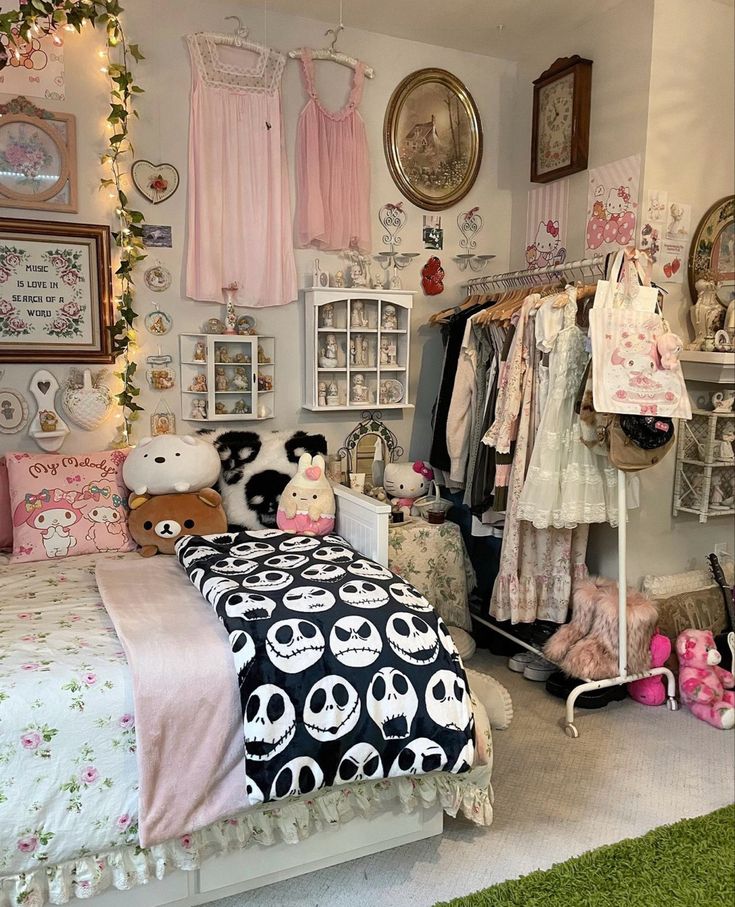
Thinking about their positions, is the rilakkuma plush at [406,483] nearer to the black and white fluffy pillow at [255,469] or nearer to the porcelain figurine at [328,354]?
the black and white fluffy pillow at [255,469]

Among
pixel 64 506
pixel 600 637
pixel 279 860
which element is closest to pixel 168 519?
pixel 64 506

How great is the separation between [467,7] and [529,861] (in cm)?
312

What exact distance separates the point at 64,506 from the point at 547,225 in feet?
7.95

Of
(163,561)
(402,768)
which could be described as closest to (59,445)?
(163,561)

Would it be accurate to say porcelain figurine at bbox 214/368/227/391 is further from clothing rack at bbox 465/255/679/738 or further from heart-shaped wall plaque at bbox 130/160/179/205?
clothing rack at bbox 465/255/679/738

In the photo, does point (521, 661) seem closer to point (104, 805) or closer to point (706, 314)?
point (706, 314)


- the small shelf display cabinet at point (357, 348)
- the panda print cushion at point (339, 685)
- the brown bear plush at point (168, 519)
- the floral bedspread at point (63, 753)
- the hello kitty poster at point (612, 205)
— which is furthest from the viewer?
the small shelf display cabinet at point (357, 348)

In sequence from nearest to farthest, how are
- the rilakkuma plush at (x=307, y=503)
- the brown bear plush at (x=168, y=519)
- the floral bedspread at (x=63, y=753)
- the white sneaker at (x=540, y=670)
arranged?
the floral bedspread at (x=63, y=753), the brown bear plush at (x=168, y=519), the rilakkuma plush at (x=307, y=503), the white sneaker at (x=540, y=670)

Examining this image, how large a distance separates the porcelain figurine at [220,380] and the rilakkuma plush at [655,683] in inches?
79.8

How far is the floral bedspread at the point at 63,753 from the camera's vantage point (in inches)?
63.6

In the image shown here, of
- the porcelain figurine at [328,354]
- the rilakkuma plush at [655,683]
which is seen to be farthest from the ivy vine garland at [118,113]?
the rilakkuma plush at [655,683]

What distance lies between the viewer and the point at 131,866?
1722 millimetres

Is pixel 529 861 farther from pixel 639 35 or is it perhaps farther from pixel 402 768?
pixel 639 35

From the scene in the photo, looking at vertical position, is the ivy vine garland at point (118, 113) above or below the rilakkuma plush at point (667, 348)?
above
